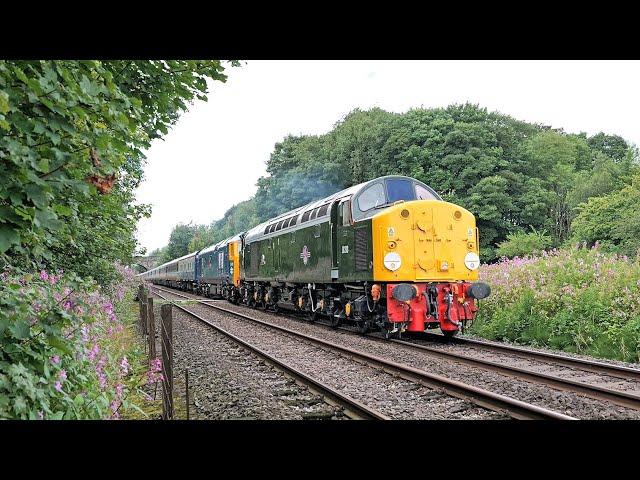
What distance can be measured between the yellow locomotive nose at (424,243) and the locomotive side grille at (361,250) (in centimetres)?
37

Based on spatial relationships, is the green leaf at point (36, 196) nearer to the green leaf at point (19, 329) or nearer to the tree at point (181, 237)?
the green leaf at point (19, 329)

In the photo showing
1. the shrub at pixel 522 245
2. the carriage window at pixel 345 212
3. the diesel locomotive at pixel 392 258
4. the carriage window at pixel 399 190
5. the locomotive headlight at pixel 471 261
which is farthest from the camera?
the shrub at pixel 522 245

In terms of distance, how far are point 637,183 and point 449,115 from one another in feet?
45.5

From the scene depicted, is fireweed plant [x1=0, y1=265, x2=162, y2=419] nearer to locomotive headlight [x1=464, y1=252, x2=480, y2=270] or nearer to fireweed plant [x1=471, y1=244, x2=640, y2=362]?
locomotive headlight [x1=464, y1=252, x2=480, y2=270]

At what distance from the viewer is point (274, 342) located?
1223 centimetres

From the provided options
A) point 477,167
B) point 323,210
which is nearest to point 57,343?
point 323,210

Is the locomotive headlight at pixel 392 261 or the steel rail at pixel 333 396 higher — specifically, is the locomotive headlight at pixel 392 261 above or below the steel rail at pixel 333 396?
above

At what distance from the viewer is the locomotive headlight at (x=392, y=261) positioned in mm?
11164

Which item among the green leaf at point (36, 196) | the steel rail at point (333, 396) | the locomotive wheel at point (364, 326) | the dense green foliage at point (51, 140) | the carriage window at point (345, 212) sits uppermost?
the carriage window at point (345, 212)

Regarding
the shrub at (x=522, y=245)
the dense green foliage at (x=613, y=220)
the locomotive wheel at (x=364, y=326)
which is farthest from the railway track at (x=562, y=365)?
the shrub at (x=522, y=245)

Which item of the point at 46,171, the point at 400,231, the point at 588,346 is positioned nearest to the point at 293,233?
the point at 400,231

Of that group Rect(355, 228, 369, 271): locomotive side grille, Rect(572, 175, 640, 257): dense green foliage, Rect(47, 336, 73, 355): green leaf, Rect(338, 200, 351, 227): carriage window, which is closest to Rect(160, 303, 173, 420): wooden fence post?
Rect(47, 336, 73, 355): green leaf

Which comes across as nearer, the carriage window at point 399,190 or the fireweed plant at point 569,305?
the fireweed plant at point 569,305

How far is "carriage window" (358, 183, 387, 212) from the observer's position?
40.8 feet
